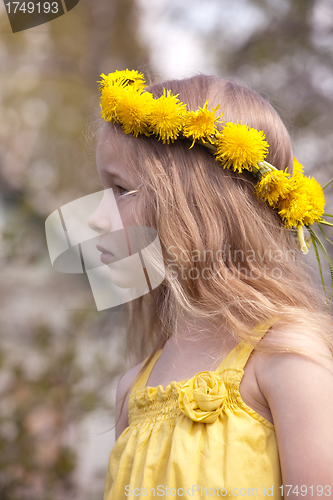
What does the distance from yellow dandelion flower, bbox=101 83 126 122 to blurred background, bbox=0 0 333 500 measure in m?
0.64

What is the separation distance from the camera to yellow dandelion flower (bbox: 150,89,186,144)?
25.0 inches

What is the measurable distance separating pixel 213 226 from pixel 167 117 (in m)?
0.22

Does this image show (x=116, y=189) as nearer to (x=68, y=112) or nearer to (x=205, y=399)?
(x=205, y=399)

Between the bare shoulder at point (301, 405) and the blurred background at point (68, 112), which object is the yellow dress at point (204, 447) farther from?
the blurred background at point (68, 112)

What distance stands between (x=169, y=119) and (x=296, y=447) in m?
0.55

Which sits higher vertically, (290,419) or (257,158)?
(257,158)

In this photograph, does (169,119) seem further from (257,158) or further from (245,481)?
(245,481)

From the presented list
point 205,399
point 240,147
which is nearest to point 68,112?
point 240,147

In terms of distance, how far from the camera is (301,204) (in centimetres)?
67

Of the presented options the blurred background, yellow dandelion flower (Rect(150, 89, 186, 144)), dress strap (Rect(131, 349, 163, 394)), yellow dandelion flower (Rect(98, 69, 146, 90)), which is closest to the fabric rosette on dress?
dress strap (Rect(131, 349, 163, 394))

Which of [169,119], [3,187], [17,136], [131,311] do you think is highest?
[169,119]

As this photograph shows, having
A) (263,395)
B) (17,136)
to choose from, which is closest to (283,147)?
(263,395)

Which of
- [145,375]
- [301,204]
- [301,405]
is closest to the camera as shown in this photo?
[301,405]

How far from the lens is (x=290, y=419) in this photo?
454mm
